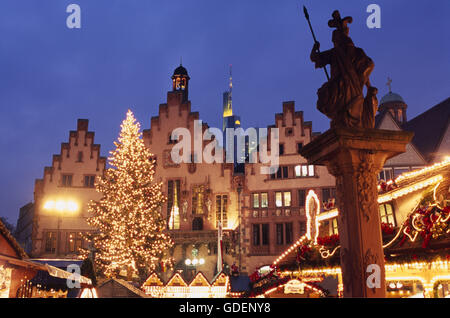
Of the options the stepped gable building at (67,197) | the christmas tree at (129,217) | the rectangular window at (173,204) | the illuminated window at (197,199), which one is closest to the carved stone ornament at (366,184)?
the christmas tree at (129,217)

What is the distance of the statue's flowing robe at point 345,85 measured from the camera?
7.68 m

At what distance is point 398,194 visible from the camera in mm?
14055

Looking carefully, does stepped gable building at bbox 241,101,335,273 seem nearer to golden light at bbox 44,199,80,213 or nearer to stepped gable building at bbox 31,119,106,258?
stepped gable building at bbox 31,119,106,258

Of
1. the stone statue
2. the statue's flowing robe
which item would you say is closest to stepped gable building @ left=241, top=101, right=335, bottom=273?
the stone statue

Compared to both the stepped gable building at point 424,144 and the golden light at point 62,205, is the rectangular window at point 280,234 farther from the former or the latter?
the golden light at point 62,205

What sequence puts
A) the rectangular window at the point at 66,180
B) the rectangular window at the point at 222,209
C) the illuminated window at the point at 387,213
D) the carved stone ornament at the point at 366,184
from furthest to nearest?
the rectangular window at the point at 66,180
the rectangular window at the point at 222,209
the illuminated window at the point at 387,213
the carved stone ornament at the point at 366,184

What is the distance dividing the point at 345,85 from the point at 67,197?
36.9 m

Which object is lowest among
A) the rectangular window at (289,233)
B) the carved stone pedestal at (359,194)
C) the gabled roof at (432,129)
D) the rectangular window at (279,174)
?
the carved stone pedestal at (359,194)

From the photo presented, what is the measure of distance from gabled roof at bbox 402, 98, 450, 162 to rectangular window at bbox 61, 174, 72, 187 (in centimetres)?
3363

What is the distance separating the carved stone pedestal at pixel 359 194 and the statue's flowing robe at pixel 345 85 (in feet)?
1.73

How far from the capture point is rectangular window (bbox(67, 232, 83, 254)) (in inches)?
1498

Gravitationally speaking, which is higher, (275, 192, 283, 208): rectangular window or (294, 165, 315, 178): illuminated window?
(294, 165, 315, 178): illuminated window

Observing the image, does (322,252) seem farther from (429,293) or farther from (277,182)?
(277,182)

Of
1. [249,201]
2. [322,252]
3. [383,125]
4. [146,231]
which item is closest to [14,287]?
[322,252]
